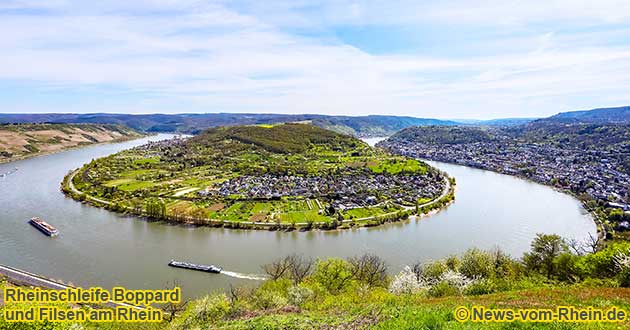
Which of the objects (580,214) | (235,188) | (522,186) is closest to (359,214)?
(235,188)

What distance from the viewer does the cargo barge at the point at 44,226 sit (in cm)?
4012

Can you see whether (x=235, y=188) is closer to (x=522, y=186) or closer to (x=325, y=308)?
(x=325, y=308)

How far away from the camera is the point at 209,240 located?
40438 mm

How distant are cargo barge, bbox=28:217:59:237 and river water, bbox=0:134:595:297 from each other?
32.6 inches

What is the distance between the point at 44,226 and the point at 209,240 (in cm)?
2077

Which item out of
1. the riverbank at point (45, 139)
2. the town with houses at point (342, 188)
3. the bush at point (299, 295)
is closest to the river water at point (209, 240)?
the town with houses at point (342, 188)

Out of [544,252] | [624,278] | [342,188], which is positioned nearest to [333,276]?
[624,278]

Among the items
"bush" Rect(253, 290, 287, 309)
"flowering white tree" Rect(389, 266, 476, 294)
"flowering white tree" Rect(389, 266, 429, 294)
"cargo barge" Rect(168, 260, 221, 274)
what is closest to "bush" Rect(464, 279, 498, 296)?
"flowering white tree" Rect(389, 266, 476, 294)

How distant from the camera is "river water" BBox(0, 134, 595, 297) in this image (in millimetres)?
31125

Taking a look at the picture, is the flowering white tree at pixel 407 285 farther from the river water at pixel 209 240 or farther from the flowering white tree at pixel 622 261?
the river water at pixel 209 240

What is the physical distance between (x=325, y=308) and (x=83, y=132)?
196 metres

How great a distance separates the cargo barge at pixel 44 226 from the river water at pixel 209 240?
2.72 feet

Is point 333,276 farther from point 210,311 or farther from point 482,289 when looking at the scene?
point 482,289

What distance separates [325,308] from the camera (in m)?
13.3
